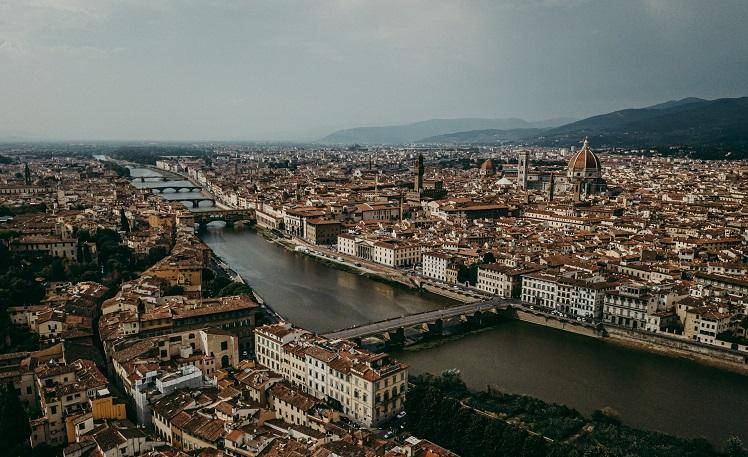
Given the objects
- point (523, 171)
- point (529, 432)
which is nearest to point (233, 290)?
point (529, 432)

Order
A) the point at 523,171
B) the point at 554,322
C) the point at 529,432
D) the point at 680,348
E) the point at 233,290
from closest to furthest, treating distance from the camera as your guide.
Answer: the point at 529,432 < the point at 680,348 < the point at 554,322 < the point at 233,290 < the point at 523,171

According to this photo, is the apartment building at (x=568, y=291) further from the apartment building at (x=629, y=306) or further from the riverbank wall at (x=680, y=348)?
the riverbank wall at (x=680, y=348)

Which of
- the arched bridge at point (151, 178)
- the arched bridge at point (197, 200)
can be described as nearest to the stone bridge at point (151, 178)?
the arched bridge at point (151, 178)

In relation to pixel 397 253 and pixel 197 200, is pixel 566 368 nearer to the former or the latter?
pixel 397 253

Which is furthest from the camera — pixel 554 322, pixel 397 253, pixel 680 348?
pixel 397 253

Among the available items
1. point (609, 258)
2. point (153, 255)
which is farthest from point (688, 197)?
point (153, 255)

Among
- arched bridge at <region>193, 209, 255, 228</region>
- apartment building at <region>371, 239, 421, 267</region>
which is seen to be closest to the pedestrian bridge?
apartment building at <region>371, 239, 421, 267</region>

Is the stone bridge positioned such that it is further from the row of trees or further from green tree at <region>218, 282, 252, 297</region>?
the row of trees

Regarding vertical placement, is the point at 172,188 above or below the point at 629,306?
below
